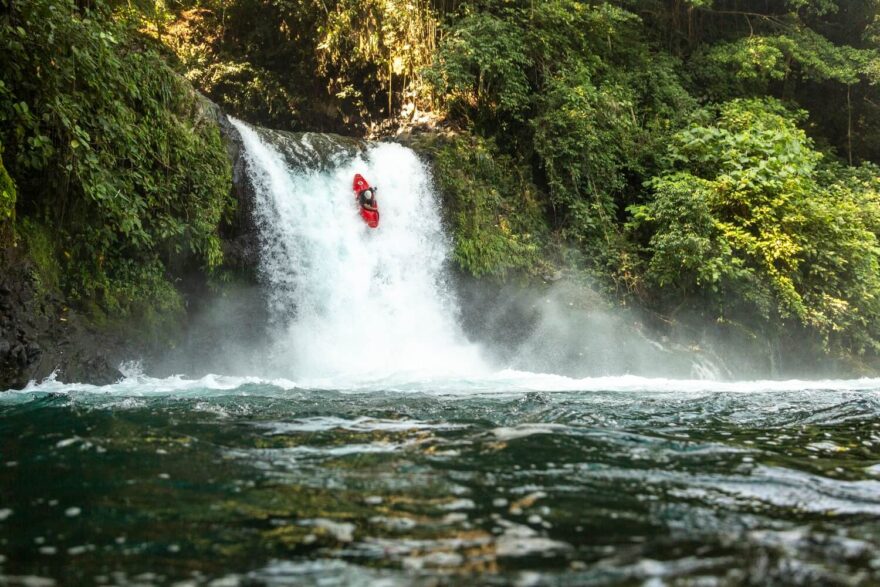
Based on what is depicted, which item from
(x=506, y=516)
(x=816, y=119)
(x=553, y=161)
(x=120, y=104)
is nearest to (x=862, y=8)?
(x=816, y=119)

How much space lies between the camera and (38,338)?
7102 millimetres

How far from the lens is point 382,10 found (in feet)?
43.0

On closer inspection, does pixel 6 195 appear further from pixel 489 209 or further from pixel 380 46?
pixel 380 46

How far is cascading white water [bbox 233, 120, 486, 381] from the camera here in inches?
405

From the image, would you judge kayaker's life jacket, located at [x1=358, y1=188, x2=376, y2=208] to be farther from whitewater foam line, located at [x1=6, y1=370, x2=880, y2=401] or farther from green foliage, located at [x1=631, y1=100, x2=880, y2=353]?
green foliage, located at [x1=631, y1=100, x2=880, y2=353]

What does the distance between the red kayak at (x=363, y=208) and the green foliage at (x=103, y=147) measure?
2259mm

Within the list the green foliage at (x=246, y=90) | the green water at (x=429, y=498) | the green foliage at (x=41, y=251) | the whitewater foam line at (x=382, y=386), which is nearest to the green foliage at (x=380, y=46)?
the green foliage at (x=246, y=90)

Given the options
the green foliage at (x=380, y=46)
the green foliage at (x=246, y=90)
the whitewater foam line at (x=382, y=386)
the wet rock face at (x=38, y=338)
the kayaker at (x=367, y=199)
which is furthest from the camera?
the green foliage at (x=246, y=90)

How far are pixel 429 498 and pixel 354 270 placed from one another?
317 inches

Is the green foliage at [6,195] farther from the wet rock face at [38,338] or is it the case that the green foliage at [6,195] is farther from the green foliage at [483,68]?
the green foliage at [483,68]

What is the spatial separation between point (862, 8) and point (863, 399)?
51.5ft

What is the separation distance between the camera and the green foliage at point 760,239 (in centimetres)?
1214

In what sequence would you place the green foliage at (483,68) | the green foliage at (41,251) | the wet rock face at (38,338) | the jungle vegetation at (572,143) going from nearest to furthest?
the wet rock face at (38,338) → the green foliage at (41,251) → the jungle vegetation at (572,143) → the green foliage at (483,68)

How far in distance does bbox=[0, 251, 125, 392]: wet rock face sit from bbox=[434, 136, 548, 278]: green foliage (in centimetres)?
Result: 574
